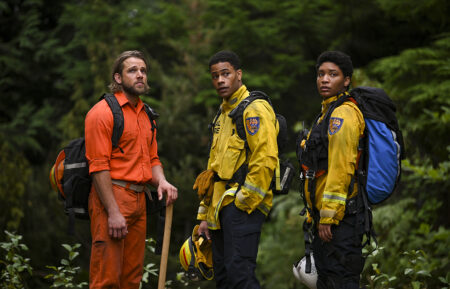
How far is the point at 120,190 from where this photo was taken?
417 cm

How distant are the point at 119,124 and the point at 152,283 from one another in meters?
3.17

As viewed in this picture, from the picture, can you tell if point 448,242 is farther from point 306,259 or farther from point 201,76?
point 201,76

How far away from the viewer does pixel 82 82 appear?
16.0 m

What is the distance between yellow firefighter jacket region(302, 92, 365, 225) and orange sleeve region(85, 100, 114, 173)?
5.47ft

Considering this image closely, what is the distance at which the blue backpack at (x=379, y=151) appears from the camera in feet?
12.9

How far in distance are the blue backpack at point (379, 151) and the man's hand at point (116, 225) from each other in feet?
5.99

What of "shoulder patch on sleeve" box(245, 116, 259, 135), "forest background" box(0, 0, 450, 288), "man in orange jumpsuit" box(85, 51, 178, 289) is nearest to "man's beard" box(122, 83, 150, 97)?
"man in orange jumpsuit" box(85, 51, 178, 289)

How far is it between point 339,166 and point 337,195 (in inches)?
8.4

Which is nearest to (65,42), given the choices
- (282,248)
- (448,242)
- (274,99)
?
(274,99)

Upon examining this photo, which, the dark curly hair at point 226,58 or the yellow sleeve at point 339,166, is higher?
the dark curly hair at point 226,58

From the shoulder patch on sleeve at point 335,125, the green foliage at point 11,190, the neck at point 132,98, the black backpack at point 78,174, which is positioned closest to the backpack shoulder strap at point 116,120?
the black backpack at point 78,174

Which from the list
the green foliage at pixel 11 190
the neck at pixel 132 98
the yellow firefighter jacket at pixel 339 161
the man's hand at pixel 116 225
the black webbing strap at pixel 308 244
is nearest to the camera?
the yellow firefighter jacket at pixel 339 161

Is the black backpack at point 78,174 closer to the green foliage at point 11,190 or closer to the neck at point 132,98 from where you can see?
the neck at point 132,98

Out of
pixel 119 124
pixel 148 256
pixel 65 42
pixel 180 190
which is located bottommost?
pixel 148 256
